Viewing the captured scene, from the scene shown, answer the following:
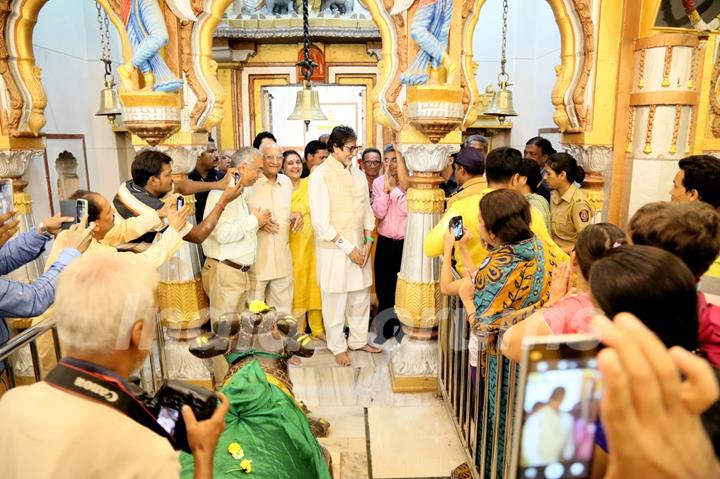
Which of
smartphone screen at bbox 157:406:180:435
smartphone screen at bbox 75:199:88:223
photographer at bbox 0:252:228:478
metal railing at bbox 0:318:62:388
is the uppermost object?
smartphone screen at bbox 75:199:88:223

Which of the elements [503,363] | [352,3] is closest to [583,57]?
[503,363]

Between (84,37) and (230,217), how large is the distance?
4.79 metres

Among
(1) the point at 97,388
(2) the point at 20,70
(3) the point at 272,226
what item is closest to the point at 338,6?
(3) the point at 272,226

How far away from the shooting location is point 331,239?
148 inches

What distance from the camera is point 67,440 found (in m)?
0.93

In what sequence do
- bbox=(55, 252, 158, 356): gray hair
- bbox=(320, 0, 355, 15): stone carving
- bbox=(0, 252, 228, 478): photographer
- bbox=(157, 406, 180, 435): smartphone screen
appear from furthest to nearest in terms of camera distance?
bbox=(320, 0, 355, 15): stone carving
bbox=(157, 406, 180, 435): smartphone screen
bbox=(55, 252, 158, 356): gray hair
bbox=(0, 252, 228, 478): photographer

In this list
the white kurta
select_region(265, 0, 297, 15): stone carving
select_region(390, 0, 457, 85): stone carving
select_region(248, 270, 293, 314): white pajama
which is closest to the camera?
select_region(390, 0, 457, 85): stone carving

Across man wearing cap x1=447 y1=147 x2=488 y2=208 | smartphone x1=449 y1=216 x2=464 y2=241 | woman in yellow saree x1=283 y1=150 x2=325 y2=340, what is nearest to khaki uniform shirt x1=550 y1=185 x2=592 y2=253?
man wearing cap x1=447 y1=147 x2=488 y2=208

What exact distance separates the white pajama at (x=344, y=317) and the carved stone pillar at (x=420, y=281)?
0.55m

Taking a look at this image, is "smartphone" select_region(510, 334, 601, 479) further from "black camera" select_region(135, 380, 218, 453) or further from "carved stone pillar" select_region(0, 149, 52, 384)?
"carved stone pillar" select_region(0, 149, 52, 384)

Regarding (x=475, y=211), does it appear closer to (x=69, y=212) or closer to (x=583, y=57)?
(x=583, y=57)

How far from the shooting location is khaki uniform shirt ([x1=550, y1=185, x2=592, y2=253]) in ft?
11.0

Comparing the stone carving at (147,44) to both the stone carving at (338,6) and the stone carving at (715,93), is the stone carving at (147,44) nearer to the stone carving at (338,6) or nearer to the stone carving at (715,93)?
the stone carving at (715,93)

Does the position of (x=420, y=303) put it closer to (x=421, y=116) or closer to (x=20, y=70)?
(x=421, y=116)
